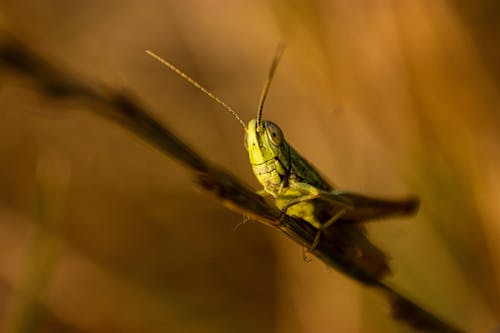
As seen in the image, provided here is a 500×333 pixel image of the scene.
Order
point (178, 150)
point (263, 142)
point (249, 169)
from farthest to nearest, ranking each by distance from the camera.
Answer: point (249, 169) < point (263, 142) < point (178, 150)

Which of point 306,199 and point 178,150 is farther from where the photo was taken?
point 306,199

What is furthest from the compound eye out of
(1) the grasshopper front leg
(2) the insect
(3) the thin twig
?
(3) the thin twig

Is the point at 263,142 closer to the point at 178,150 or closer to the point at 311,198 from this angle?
the point at 311,198

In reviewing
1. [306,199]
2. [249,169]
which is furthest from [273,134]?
[249,169]

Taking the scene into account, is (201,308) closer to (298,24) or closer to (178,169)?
(178,169)

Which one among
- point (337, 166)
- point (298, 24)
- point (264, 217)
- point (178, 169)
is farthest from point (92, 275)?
point (264, 217)

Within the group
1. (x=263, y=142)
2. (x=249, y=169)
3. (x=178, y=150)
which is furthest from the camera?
(x=249, y=169)
